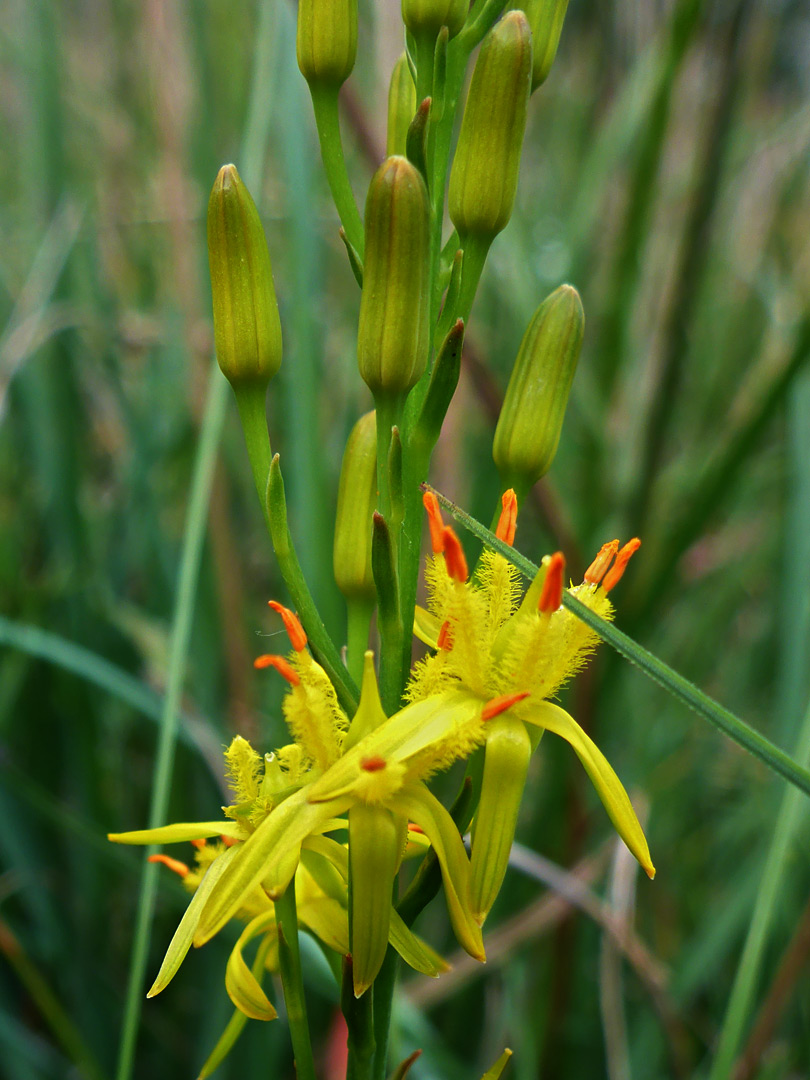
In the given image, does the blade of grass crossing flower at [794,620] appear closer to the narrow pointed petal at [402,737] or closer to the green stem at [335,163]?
the narrow pointed petal at [402,737]

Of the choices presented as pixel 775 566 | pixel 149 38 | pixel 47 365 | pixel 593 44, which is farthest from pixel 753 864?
pixel 593 44

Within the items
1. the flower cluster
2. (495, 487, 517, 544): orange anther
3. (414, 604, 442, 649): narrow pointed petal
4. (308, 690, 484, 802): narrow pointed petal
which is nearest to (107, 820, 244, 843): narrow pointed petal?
the flower cluster

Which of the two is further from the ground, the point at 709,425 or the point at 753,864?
the point at 709,425

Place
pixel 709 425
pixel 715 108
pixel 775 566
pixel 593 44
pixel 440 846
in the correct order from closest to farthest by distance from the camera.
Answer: pixel 440 846 → pixel 715 108 → pixel 775 566 → pixel 709 425 → pixel 593 44

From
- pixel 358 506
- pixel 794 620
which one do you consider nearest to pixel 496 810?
pixel 358 506

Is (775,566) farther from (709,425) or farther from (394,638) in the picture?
(394,638)

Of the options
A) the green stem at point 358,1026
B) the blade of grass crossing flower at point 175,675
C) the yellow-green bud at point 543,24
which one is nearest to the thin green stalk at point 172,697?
the blade of grass crossing flower at point 175,675
